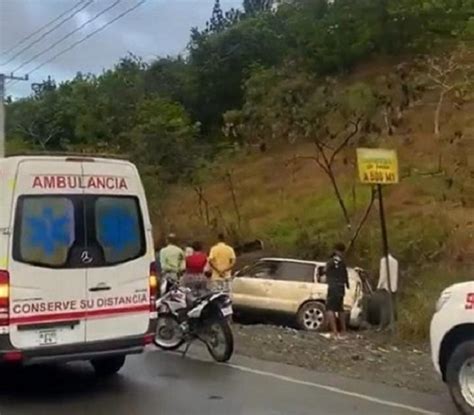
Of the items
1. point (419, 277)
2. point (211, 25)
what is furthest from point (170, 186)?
point (211, 25)

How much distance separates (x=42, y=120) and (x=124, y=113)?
14.3 m

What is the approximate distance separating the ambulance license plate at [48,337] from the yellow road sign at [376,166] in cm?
634

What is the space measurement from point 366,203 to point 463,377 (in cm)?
1965

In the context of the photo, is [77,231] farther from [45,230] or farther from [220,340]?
[220,340]

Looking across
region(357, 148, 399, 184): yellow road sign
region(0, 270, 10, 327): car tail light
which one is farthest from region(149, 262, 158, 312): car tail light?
region(357, 148, 399, 184): yellow road sign

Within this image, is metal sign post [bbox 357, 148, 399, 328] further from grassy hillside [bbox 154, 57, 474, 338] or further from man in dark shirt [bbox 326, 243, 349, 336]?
man in dark shirt [bbox 326, 243, 349, 336]

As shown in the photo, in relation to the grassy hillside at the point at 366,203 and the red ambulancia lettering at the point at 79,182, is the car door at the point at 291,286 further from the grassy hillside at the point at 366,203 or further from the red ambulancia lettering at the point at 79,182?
the red ambulancia lettering at the point at 79,182

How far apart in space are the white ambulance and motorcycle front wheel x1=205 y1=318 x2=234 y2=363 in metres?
2.24

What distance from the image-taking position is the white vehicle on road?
8.34 meters

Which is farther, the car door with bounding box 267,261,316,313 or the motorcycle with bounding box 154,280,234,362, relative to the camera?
the car door with bounding box 267,261,316,313

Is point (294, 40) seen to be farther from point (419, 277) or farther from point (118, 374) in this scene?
point (118, 374)

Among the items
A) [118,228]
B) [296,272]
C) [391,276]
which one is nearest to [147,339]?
[118,228]

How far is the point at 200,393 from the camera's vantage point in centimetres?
948

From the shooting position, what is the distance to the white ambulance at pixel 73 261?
865cm
